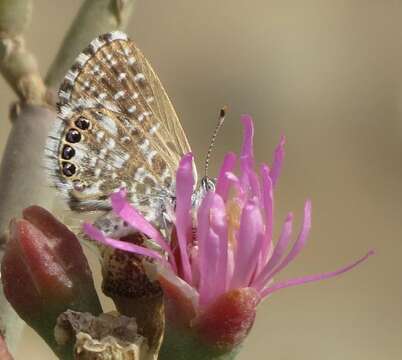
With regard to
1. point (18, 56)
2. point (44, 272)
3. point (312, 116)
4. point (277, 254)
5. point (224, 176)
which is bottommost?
point (44, 272)

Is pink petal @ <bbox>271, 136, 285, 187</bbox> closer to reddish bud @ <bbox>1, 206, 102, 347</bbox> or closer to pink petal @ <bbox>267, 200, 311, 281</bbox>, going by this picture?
pink petal @ <bbox>267, 200, 311, 281</bbox>

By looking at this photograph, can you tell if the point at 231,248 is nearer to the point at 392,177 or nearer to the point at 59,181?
the point at 59,181

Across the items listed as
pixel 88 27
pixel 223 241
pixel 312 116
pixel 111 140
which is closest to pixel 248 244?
pixel 223 241

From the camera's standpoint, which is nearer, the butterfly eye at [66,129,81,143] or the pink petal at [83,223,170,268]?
the pink petal at [83,223,170,268]

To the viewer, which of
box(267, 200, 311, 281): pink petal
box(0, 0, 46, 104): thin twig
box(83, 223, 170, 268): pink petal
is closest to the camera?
box(83, 223, 170, 268): pink petal

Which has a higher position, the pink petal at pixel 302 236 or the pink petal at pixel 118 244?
the pink petal at pixel 302 236

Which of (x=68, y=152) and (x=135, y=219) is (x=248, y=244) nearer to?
(x=135, y=219)

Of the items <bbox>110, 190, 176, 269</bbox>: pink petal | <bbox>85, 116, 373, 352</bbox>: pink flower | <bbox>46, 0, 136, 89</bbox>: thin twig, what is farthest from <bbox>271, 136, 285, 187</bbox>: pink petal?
<bbox>46, 0, 136, 89</bbox>: thin twig

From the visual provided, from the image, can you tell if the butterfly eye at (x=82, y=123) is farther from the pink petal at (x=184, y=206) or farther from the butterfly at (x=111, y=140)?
the pink petal at (x=184, y=206)

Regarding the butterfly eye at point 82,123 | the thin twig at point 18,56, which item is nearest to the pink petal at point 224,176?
the butterfly eye at point 82,123
